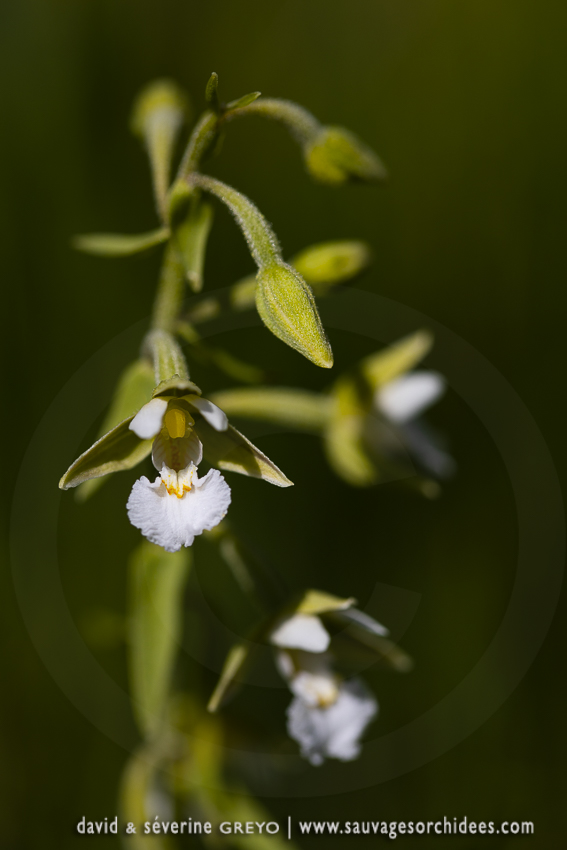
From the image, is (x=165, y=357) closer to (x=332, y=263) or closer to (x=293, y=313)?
(x=293, y=313)

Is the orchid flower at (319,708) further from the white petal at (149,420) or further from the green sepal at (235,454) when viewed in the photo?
the white petal at (149,420)

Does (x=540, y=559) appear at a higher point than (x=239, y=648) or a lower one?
higher

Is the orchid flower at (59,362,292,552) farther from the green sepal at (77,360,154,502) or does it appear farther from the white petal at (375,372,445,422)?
the white petal at (375,372,445,422)

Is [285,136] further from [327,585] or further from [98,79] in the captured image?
[327,585]

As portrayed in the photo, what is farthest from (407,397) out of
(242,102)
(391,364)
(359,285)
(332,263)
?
(359,285)

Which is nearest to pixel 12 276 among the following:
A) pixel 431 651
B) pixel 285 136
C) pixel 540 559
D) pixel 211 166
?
pixel 211 166

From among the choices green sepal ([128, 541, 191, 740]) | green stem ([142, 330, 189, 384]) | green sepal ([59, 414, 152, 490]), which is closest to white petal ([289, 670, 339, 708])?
green sepal ([128, 541, 191, 740])
